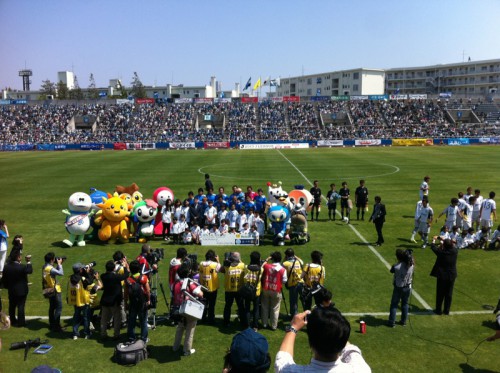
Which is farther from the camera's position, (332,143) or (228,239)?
(332,143)

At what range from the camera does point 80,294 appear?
8625mm

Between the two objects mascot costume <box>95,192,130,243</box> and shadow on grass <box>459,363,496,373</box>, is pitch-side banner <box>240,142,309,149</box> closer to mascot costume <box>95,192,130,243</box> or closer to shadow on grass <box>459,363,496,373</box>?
mascot costume <box>95,192,130,243</box>

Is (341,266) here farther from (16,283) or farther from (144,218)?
(16,283)

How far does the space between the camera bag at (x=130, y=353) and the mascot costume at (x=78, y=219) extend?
860cm

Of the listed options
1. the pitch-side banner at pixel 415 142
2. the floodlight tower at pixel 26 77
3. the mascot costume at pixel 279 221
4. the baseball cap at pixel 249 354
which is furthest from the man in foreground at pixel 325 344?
the floodlight tower at pixel 26 77

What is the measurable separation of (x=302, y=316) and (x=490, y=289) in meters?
9.64

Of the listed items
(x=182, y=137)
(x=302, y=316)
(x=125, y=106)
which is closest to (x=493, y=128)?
(x=182, y=137)

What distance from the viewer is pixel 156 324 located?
930 cm

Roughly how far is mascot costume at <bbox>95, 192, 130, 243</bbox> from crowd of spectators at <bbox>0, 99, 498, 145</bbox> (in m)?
47.1

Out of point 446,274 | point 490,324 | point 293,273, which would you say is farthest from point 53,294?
point 490,324

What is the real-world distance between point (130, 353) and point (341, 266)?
760 centimetres

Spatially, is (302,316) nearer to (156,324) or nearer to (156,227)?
(156,324)

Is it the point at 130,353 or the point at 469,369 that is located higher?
the point at 130,353

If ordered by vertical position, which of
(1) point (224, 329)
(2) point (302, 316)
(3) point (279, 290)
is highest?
(2) point (302, 316)
